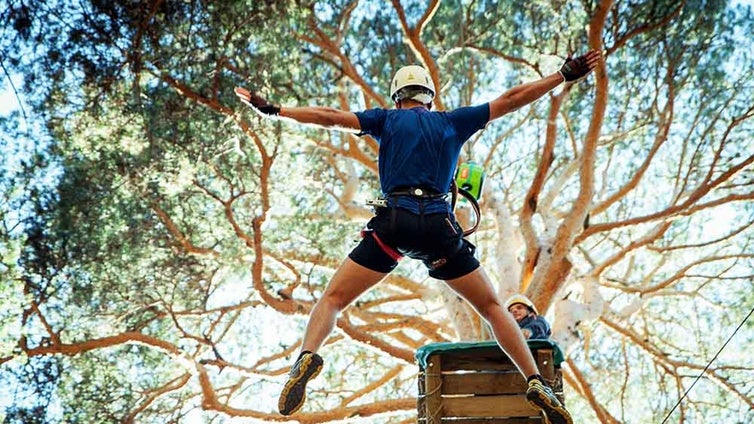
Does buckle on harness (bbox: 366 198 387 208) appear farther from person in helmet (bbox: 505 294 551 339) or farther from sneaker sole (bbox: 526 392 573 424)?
person in helmet (bbox: 505 294 551 339)

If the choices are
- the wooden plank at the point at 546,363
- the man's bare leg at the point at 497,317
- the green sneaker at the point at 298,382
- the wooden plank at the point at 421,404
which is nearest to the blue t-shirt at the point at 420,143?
the man's bare leg at the point at 497,317

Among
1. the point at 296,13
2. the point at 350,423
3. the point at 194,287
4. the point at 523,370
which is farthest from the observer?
the point at 194,287

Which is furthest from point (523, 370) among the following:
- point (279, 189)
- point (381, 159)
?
point (279, 189)

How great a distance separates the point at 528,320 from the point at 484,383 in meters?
1.39

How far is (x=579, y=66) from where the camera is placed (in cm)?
335

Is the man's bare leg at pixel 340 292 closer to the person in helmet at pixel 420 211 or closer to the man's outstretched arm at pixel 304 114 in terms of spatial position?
the person in helmet at pixel 420 211

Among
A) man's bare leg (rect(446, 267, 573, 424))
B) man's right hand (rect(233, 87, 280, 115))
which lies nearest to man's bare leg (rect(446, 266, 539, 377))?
man's bare leg (rect(446, 267, 573, 424))

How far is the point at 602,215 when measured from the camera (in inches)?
450

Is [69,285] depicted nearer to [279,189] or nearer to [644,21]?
[279,189]

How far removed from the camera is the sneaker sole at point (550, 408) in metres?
3.15

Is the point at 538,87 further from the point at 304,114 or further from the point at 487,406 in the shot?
the point at 487,406

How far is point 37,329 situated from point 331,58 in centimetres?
442

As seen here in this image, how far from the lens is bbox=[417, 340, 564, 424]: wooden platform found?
3840 mm

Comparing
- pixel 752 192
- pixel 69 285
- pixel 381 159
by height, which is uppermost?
pixel 752 192
